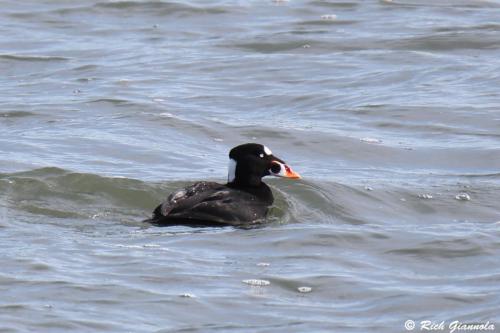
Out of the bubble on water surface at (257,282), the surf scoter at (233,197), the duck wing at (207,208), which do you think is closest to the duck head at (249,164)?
the surf scoter at (233,197)

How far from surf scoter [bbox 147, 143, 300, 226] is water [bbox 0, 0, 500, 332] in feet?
0.60

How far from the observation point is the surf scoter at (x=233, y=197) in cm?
1147

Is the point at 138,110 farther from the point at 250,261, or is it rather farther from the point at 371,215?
the point at 250,261

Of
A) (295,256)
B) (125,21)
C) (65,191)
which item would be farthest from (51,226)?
(125,21)

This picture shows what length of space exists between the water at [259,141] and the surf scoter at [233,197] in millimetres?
184

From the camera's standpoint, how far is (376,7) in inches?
920

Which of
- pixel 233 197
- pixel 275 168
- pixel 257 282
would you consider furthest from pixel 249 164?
pixel 257 282

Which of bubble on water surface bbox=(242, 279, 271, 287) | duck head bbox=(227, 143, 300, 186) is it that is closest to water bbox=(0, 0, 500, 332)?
bubble on water surface bbox=(242, 279, 271, 287)

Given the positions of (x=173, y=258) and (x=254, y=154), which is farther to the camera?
(x=254, y=154)

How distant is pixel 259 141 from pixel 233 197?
136 inches

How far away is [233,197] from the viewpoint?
38.9ft

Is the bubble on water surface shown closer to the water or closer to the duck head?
the water

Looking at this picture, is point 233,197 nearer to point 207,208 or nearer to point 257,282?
point 207,208

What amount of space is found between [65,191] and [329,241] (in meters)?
3.02
